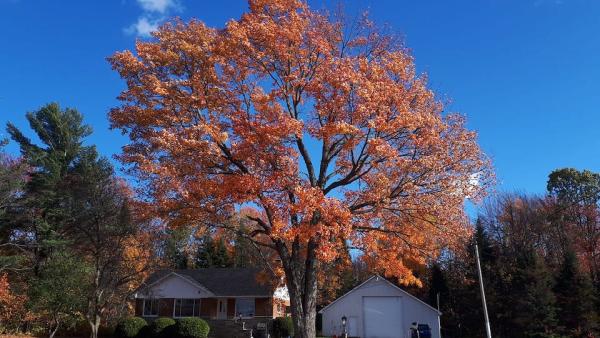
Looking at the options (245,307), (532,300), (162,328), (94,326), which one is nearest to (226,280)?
(245,307)

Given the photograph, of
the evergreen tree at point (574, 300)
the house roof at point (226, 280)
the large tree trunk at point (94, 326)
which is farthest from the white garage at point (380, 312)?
the large tree trunk at point (94, 326)

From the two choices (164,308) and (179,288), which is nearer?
(164,308)

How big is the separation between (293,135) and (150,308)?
26.9 metres

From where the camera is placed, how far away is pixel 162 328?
1180 inches

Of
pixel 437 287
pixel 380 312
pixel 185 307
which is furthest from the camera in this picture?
pixel 437 287

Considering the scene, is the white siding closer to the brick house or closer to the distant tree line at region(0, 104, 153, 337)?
the brick house

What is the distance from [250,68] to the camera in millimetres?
14133

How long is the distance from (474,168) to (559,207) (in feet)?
104

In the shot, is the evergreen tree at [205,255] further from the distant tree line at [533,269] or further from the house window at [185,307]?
the distant tree line at [533,269]

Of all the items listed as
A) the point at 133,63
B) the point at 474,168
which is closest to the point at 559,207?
the point at 474,168

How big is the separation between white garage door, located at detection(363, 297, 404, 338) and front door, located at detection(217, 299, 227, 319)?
10.5 m

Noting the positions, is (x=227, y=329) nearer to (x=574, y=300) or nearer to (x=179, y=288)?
(x=179, y=288)

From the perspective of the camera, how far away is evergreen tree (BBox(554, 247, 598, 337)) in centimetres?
2725

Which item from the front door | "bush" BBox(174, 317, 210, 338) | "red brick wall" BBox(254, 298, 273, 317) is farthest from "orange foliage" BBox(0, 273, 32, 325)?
"red brick wall" BBox(254, 298, 273, 317)
